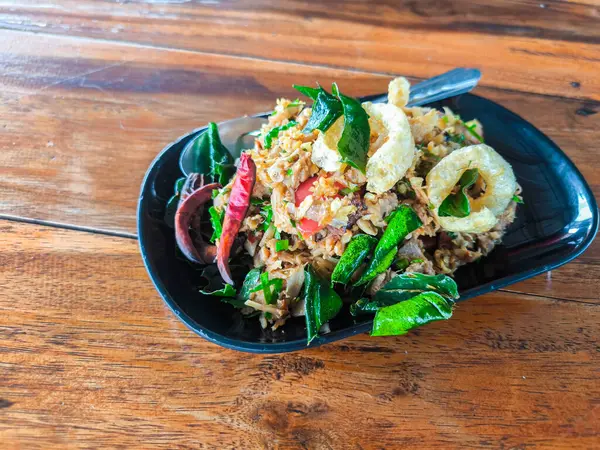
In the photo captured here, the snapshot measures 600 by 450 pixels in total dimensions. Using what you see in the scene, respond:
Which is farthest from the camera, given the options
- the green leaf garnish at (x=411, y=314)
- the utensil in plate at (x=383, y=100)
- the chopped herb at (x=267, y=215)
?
the utensil in plate at (x=383, y=100)

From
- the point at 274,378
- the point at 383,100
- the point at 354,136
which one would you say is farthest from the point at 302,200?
the point at 383,100

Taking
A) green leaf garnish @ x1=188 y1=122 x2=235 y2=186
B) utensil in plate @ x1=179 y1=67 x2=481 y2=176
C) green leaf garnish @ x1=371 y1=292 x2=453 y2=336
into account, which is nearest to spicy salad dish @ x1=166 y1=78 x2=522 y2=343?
green leaf garnish @ x1=371 y1=292 x2=453 y2=336

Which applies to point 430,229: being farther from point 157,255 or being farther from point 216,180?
point 157,255

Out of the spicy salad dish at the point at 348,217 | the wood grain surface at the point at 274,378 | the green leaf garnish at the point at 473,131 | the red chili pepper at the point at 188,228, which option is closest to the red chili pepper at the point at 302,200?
the spicy salad dish at the point at 348,217

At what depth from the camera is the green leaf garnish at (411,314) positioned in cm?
135

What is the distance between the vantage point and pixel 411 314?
136 cm

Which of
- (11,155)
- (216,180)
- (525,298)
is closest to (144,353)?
(216,180)

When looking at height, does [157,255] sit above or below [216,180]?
below

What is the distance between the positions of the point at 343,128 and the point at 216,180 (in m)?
0.60

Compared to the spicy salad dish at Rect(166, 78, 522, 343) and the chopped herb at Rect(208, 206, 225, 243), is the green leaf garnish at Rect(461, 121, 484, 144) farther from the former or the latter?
the chopped herb at Rect(208, 206, 225, 243)

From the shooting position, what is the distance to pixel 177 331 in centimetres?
174

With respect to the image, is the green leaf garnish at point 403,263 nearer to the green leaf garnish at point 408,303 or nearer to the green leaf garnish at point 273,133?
the green leaf garnish at point 408,303

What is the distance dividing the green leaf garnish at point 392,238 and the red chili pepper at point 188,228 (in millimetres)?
557

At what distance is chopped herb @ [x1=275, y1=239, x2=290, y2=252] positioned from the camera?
5.09 ft
